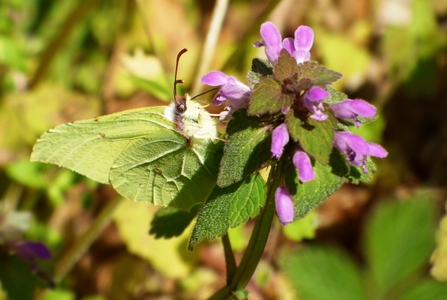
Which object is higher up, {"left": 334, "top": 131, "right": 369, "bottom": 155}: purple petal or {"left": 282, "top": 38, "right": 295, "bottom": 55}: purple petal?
{"left": 282, "top": 38, "right": 295, "bottom": 55}: purple petal

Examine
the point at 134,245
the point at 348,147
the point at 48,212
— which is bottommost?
the point at 48,212

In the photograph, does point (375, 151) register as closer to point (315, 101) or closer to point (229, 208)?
point (315, 101)

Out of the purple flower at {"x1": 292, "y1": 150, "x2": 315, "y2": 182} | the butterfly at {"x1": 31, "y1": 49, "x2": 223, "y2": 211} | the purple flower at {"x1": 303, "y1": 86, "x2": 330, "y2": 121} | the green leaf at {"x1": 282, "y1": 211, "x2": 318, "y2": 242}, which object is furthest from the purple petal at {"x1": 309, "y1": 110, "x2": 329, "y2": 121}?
the green leaf at {"x1": 282, "y1": 211, "x2": 318, "y2": 242}

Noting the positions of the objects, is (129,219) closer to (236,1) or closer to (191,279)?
(191,279)

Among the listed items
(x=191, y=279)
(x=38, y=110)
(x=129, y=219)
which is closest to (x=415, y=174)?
(x=191, y=279)

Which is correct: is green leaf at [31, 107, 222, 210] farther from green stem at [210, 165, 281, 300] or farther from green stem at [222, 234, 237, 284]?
green stem at [210, 165, 281, 300]
